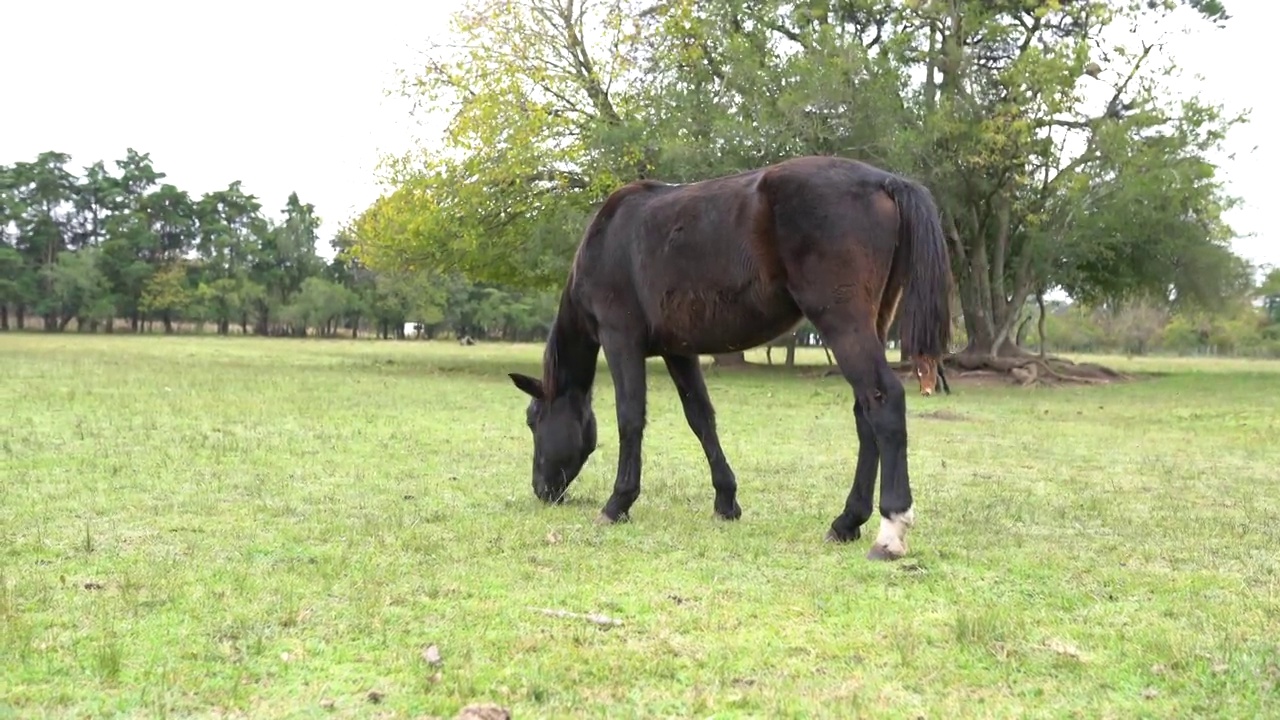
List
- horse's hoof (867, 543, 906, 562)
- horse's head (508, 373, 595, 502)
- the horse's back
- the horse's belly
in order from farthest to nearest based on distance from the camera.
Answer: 1. horse's head (508, 373, 595, 502)
2. the horse's belly
3. the horse's back
4. horse's hoof (867, 543, 906, 562)

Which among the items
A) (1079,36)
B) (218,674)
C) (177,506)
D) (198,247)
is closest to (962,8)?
(1079,36)

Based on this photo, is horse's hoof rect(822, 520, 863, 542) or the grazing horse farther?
horse's hoof rect(822, 520, 863, 542)

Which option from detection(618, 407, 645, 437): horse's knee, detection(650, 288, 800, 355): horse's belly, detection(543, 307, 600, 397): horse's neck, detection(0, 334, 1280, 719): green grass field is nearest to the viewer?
detection(0, 334, 1280, 719): green grass field

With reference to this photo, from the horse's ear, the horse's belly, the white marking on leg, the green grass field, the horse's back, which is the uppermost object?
the horse's back

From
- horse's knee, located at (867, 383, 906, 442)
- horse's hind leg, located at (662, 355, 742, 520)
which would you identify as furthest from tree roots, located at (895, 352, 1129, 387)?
horse's knee, located at (867, 383, 906, 442)

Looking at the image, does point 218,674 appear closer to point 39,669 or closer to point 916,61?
point 39,669

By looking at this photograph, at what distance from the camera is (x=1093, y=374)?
1104 inches

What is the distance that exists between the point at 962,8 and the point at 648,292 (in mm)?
22425

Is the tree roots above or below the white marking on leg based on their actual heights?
above

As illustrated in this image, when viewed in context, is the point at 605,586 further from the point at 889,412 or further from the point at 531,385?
the point at 531,385

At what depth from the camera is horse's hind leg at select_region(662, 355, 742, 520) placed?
657 cm

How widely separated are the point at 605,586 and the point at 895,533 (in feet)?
5.43

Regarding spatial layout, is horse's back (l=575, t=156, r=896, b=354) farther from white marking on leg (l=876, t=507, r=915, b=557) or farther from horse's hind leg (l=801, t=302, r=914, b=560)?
white marking on leg (l=876, t=507, r=915, b=557)

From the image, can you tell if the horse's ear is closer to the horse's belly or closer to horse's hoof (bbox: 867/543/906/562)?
the horse's belly
